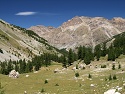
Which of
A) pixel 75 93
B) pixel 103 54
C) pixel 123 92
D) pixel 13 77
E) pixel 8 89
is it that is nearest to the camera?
pixel 123 92

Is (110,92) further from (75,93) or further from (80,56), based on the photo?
(80,56)

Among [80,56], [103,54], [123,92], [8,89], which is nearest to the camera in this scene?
[123,92]

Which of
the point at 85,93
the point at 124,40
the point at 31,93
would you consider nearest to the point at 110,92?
the point at 85,93

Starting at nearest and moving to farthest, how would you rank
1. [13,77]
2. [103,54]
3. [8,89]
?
[8,89] < [13,77] < [103,54]

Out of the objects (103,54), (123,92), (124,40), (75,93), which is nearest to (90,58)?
(103,54)

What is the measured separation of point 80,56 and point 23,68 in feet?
133

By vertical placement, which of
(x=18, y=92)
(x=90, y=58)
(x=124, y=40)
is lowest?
(x=18, y=92)

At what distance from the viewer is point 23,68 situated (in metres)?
154

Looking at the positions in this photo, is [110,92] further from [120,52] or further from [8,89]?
[120,52]

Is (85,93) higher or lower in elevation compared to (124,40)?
lower

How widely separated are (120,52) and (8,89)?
7943cm

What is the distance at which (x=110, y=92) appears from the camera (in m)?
28.5

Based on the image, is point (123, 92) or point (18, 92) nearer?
point (123, 92)

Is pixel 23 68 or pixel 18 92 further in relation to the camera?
pixel 23 68
